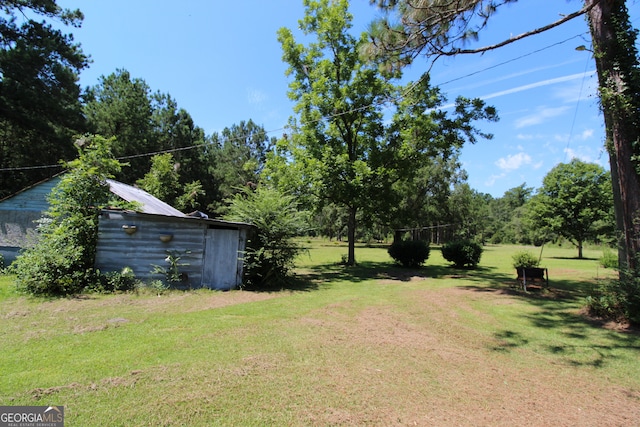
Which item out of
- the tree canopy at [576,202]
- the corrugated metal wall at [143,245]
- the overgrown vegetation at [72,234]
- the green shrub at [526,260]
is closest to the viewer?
the overgrown vegetation at [72,234]

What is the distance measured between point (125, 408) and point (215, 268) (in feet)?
25.7

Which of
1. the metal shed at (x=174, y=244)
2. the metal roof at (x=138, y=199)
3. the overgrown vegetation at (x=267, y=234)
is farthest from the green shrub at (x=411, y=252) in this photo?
the metal roof at (x=138, y=199)

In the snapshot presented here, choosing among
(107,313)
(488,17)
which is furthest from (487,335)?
(107,313)

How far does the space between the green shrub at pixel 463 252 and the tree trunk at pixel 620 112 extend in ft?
38.7

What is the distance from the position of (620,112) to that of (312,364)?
8394 mm

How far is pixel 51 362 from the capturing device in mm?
4289

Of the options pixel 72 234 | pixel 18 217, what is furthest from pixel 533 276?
pixel 18 217

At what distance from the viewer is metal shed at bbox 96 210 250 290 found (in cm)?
1007

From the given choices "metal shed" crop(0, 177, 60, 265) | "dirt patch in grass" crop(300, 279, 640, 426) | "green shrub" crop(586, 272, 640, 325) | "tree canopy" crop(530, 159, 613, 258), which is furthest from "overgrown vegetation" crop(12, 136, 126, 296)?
"tree canopy" crop(530, 159, 613, 258)

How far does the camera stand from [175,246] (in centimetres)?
1046

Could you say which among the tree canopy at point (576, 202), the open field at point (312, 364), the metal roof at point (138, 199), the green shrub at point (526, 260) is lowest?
the open field at point (312, 364)

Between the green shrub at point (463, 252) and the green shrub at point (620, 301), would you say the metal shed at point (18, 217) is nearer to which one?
the green shrub at point (620, 301)

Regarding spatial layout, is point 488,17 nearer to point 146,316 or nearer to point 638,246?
point 638,246

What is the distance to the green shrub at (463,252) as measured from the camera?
62.4 ft
